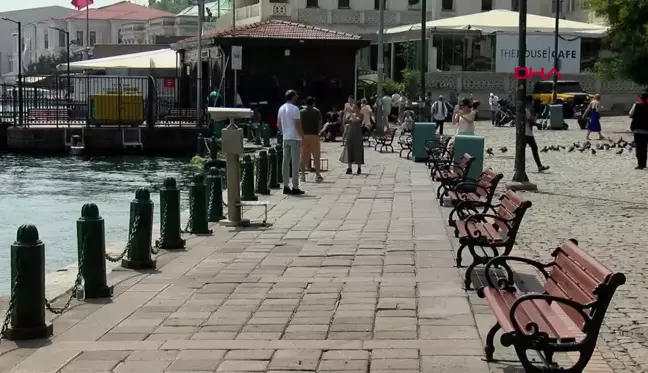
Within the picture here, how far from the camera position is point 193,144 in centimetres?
3734

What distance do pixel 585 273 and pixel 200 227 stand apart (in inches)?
307

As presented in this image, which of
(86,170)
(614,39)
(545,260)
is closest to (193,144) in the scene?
(86,170)

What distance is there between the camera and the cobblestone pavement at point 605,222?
767 centimetres

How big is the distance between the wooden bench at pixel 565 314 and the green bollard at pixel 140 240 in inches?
186

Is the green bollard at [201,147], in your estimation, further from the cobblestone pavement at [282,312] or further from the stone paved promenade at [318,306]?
the cobblestone pavement at [282,312]

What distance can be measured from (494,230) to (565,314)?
11.0 feet

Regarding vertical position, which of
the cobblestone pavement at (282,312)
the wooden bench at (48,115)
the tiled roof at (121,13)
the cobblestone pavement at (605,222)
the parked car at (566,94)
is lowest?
the cobblestone pavement at (282,312)

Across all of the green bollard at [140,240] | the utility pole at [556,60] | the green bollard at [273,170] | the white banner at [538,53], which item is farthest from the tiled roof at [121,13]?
the green bollard at [140,240]

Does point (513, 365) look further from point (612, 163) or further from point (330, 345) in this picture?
point (612, 163)

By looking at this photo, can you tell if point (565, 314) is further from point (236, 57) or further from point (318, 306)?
point (236, 57)

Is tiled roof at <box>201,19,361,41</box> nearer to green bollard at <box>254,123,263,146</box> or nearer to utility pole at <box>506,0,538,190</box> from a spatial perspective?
green bollard at <box>254,123,263,146</box>

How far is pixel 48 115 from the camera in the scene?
39.1 meters

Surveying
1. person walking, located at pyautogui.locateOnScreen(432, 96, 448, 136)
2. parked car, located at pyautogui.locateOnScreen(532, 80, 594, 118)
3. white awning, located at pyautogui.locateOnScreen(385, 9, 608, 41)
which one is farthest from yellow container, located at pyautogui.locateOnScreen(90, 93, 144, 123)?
parked car, located at pyautogui.locateOnScreen(532, 80, 594, 118)

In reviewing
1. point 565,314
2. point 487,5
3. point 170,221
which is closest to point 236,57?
point 170,221
